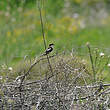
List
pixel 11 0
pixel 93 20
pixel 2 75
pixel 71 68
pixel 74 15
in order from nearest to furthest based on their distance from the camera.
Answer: pixel 71 68 < pixel 2 75 < pixel 11 0 < pixel 74 15 < pixel 93 20

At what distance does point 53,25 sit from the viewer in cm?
725

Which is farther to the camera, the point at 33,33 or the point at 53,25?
the point at 53,25

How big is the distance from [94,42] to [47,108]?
4.59 m

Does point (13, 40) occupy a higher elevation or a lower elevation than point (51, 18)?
lower

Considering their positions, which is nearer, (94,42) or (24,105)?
(24,105)

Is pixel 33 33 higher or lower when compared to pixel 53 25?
lower

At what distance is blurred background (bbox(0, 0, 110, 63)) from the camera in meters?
5.82

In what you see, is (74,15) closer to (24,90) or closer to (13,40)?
(13,40)

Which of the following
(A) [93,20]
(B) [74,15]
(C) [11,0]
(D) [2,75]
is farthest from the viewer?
(A) [93,20]

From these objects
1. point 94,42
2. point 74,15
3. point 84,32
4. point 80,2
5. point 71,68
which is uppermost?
point 80,2

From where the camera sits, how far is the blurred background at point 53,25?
582cm

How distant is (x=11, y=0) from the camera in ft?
20.0

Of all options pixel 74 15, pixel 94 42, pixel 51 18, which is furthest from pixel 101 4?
pixel 94 42

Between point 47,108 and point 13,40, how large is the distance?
4.45 m
